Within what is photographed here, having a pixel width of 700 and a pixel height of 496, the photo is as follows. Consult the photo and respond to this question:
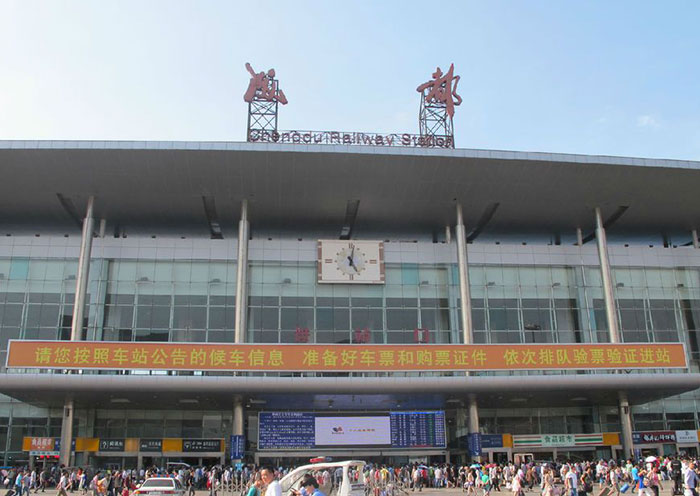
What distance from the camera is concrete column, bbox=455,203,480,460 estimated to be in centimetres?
3816

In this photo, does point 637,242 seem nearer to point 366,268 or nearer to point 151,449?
point 366,268

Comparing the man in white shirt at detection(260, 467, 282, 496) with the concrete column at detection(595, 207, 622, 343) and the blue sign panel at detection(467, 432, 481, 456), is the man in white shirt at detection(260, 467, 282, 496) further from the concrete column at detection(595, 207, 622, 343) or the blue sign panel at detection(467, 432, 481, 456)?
the concrete column at detection(595, 207, 622, 343)

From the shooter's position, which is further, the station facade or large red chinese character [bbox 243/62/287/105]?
large red chinese character [bbox 243/62/287/105]

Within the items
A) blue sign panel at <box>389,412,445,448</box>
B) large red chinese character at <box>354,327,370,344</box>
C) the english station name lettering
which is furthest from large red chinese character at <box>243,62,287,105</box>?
blue sign panel at <box>389,412,445,448</box>

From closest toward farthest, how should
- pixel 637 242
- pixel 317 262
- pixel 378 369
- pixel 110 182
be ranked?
pixel 378 369, pixel 110 182, pixel 317 262, pixel 637 242

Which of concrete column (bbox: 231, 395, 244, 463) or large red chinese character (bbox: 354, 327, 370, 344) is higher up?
large red chinese character (bbox: 354, 327, 370, 344)

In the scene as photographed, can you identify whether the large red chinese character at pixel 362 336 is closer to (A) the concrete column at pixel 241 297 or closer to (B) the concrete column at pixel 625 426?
(A) the concrete column at pixel 241 297

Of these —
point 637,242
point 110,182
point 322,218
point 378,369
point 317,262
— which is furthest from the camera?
point 637,242

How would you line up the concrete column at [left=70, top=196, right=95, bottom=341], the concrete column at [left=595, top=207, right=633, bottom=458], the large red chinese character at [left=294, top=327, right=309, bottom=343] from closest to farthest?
1. the concrete column at [left=70, top=196, right=95, bottom=341]
2. the large red chinese character at [left=294, top=327, right=309, bottom=343]
3. the concrete column at [left=595, top=207, right=633, bottom=458]

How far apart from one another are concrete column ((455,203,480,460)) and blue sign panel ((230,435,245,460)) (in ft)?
40.6

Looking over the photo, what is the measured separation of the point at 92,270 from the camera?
39.6m

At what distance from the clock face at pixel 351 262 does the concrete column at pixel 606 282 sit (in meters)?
13.1

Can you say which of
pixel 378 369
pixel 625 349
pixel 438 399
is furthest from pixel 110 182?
pixel 625 349

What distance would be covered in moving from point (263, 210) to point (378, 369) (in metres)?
12.9
